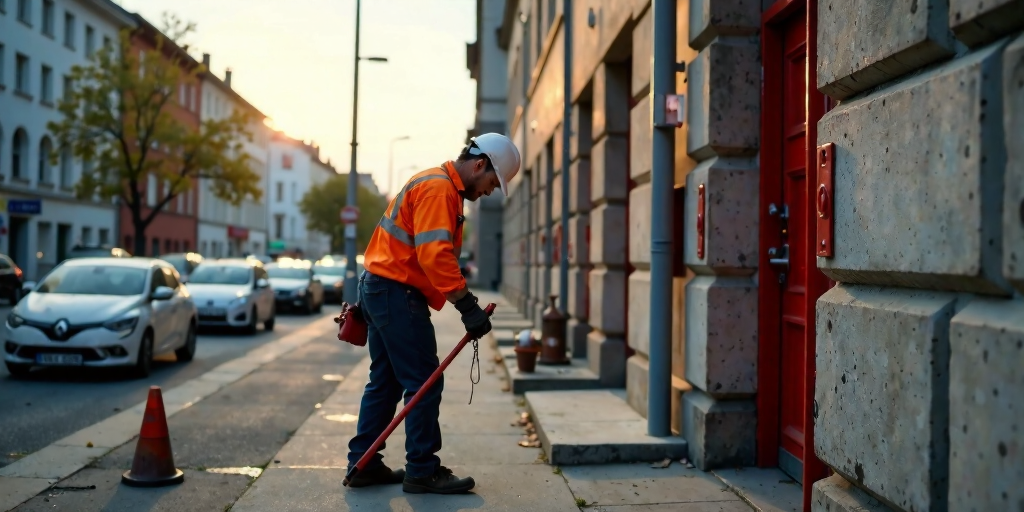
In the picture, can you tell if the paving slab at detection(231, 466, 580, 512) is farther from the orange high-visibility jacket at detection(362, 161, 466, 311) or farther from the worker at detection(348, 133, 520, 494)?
the orange high-visibility jacket at detection(362, 161, 466, 311)

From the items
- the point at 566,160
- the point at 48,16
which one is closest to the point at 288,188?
the point at 48,16

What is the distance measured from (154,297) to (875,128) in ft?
33.2

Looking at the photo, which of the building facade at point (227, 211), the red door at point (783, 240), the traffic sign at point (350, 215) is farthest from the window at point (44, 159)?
the red door at point (783, 240)

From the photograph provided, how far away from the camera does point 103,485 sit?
543cm

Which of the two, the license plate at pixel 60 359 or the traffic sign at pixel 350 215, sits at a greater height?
the traffic sign at pixel 350 215

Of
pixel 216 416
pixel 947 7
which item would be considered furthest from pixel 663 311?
pixel 216 416

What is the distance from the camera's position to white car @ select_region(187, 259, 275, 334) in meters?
17.7

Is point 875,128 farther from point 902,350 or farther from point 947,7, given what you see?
point 902,350

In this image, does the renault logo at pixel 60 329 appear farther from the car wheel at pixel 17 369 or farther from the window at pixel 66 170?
the window at pixel 66 170

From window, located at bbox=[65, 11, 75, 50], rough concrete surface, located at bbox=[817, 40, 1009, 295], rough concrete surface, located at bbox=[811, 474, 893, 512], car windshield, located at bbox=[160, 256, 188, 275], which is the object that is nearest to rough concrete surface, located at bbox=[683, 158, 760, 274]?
rough concrete surface, located at bbox=[817, 40, 1009, 295]

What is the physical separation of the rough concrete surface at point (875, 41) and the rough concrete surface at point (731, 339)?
2071mm

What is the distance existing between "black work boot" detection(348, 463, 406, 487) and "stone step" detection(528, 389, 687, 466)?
3.05 feet

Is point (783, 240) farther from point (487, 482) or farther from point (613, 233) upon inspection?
point (613, 233)

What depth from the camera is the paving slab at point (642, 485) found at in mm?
4785
